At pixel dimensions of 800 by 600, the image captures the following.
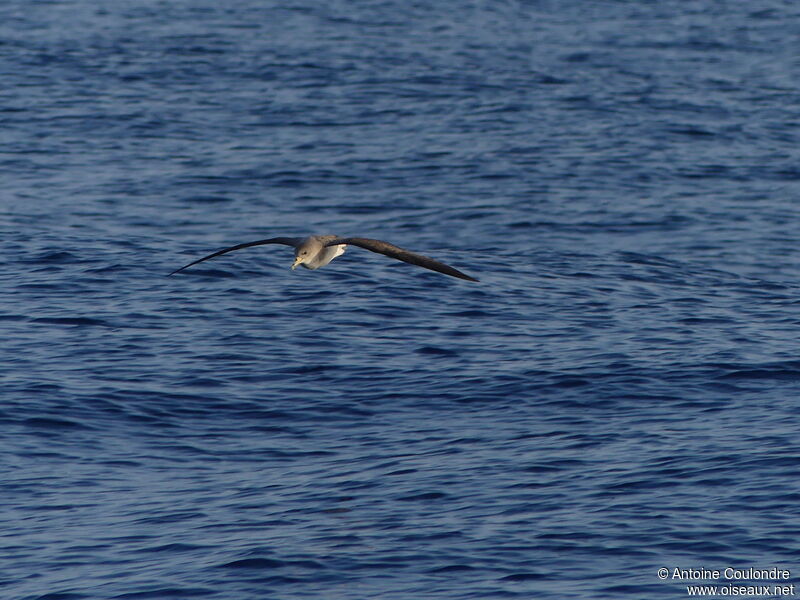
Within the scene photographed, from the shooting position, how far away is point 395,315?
84.4 feet

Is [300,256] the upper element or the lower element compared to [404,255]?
lower

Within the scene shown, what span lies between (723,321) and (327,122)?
58.1 feet

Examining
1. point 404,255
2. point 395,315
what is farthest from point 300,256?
point 395,315

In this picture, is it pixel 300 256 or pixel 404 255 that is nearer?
pixel 404 255

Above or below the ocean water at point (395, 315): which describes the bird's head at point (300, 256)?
above

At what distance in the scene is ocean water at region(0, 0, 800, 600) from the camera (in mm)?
16562

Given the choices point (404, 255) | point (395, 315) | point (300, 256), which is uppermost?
point (404, 255)

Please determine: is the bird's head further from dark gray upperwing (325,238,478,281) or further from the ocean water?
the ocean water

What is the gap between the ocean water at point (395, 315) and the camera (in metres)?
16.6

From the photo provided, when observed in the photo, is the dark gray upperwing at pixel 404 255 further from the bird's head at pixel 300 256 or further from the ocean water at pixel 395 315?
the ocean water at pixel 395 315

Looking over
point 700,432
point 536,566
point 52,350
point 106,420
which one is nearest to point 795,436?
point 700,432

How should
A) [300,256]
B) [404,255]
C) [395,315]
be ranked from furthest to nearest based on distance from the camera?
[395,315] < [300,256] < [404,255]

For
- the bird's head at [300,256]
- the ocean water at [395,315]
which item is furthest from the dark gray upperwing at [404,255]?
the ocean water at [395,315]

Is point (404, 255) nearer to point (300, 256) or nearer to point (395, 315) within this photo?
point (300, 256)
